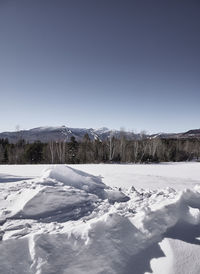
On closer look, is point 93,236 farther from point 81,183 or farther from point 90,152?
point 90,152

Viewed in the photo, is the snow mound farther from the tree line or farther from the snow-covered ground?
the tree line

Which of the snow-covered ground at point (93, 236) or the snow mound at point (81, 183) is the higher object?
the snow mound at point (81, 183)

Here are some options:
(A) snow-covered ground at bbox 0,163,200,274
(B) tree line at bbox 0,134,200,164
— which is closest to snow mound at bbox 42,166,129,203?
(A) snow-covered ground at bbox 0,163,200,274

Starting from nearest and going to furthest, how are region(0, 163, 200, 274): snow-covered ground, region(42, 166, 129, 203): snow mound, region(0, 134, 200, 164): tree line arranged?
1. region(0, 163, 200, 274): snow-covered ground
2. region(42, 166, 129, 203): snow mound
3. region(0, 134, 200, 164): tree line

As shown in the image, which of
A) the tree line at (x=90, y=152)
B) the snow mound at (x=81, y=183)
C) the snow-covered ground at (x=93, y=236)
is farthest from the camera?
the tree line at (x=90, y=152)

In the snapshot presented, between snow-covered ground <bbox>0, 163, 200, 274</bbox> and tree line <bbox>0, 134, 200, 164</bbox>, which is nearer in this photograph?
snow-covered ground <bbox>0, 163, 200, 274</bbox>

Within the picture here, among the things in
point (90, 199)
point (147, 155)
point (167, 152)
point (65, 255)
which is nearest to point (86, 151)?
point (147, 155)

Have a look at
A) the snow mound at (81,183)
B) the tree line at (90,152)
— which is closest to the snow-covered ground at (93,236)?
the snow mound at (81,183)

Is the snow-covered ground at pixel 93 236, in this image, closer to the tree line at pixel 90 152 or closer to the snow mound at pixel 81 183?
the snow mound at pixel 81 183

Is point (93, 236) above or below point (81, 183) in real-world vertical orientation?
below

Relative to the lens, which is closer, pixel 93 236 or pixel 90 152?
pixel 93 236

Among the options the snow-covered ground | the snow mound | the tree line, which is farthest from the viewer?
the tree line

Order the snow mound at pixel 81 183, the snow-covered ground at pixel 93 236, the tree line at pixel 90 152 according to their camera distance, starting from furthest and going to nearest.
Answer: the tree line at pixel 90 152 → the snow mound at pixel 81 183 → the snow-covered ground at pixel 93 236

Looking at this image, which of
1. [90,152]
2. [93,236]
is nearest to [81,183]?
[93,236]
